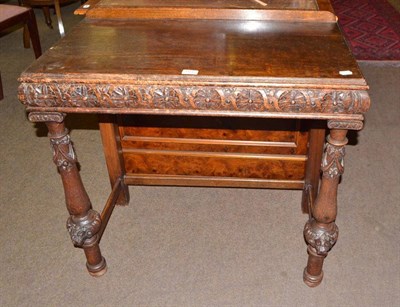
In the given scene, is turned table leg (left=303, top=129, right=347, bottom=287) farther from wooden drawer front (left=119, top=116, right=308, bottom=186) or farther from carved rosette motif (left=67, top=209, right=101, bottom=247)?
carved rosette motif (left=67, top=209, right=101, bottom=247)

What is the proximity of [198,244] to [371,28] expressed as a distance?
3.67 meters

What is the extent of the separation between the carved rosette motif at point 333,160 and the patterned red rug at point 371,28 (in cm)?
291

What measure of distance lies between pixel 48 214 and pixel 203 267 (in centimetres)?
85

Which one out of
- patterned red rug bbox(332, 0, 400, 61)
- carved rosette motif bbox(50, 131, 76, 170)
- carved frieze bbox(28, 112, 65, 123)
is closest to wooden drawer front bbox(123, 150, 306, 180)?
carved rosette motif bbox(50, 131, 76, 170)

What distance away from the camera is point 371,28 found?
4.79m

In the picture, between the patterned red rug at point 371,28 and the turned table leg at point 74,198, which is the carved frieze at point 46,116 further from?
the patterned red rug at point 371,28

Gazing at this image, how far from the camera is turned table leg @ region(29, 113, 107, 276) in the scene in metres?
1.50

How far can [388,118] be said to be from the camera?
10.2 ft

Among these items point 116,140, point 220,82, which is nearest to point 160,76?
point 220,82

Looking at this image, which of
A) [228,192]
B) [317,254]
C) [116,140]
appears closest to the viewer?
[317,254]

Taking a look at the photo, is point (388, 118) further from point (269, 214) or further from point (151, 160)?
point (151, 160)

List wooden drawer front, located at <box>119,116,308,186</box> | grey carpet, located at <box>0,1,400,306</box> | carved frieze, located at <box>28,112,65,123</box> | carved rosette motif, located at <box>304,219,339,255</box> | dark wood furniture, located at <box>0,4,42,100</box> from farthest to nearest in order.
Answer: dark wood furniture, located at <box>0,4,42,100</box>, wooden drawer front, located at <box>119,116,308,186</box>, grey carpet, located at <box>0,1,400,306</box>, carved rosette motif, located at <box>304,219,339,255</box>, carved frieze, located at <box>28,112,65,123</box>

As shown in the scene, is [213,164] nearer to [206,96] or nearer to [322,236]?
[322,236]

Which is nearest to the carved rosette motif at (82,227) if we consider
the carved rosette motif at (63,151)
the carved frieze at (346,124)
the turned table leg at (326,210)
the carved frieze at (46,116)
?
the carved rosette motif at (63,151)
